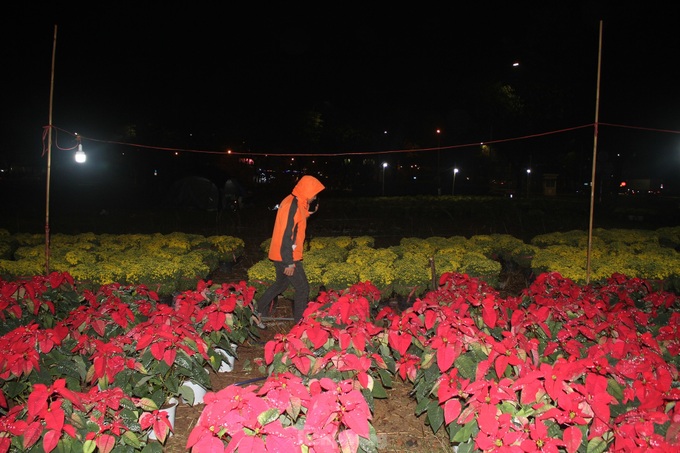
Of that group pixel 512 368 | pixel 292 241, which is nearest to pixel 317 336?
pixel 512 368

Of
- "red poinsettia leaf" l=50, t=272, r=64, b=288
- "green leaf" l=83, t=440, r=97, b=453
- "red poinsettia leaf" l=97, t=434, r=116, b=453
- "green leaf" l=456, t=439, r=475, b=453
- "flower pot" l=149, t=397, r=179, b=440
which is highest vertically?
"red poinsettia leaf" l=50, t=272, r=64, b=288

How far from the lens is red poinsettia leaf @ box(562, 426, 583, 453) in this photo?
2150 mm

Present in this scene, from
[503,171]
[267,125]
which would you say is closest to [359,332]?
[267,125]

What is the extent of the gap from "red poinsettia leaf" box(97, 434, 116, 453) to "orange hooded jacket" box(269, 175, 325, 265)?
310 centimetres

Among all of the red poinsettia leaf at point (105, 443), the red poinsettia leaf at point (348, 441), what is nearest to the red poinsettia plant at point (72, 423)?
the red poinsettia leaf at point (105, 443)

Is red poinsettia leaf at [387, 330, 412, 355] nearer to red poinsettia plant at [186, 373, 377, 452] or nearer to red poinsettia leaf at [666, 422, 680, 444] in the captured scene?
red poinsettia plant at [186, 373, 377, 452]

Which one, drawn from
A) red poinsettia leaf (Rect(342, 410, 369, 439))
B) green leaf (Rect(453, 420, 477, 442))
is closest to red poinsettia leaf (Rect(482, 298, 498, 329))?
green leaf (Rect(453, 420, 477, 442))

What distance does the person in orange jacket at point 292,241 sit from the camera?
209 inches

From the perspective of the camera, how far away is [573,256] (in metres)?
7.40

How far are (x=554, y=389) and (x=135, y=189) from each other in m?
29.8

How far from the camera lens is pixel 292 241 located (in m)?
5.32

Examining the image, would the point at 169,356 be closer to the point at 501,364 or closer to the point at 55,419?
the point at 55,419

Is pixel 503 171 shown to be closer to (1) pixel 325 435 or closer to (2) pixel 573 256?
(2) pixel 573 256

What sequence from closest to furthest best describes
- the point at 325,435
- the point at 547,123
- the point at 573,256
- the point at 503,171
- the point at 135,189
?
the point at 325,435 < the point at 573,256 < the point at 547,123 < the point at 135,189 < the point at 503,171
